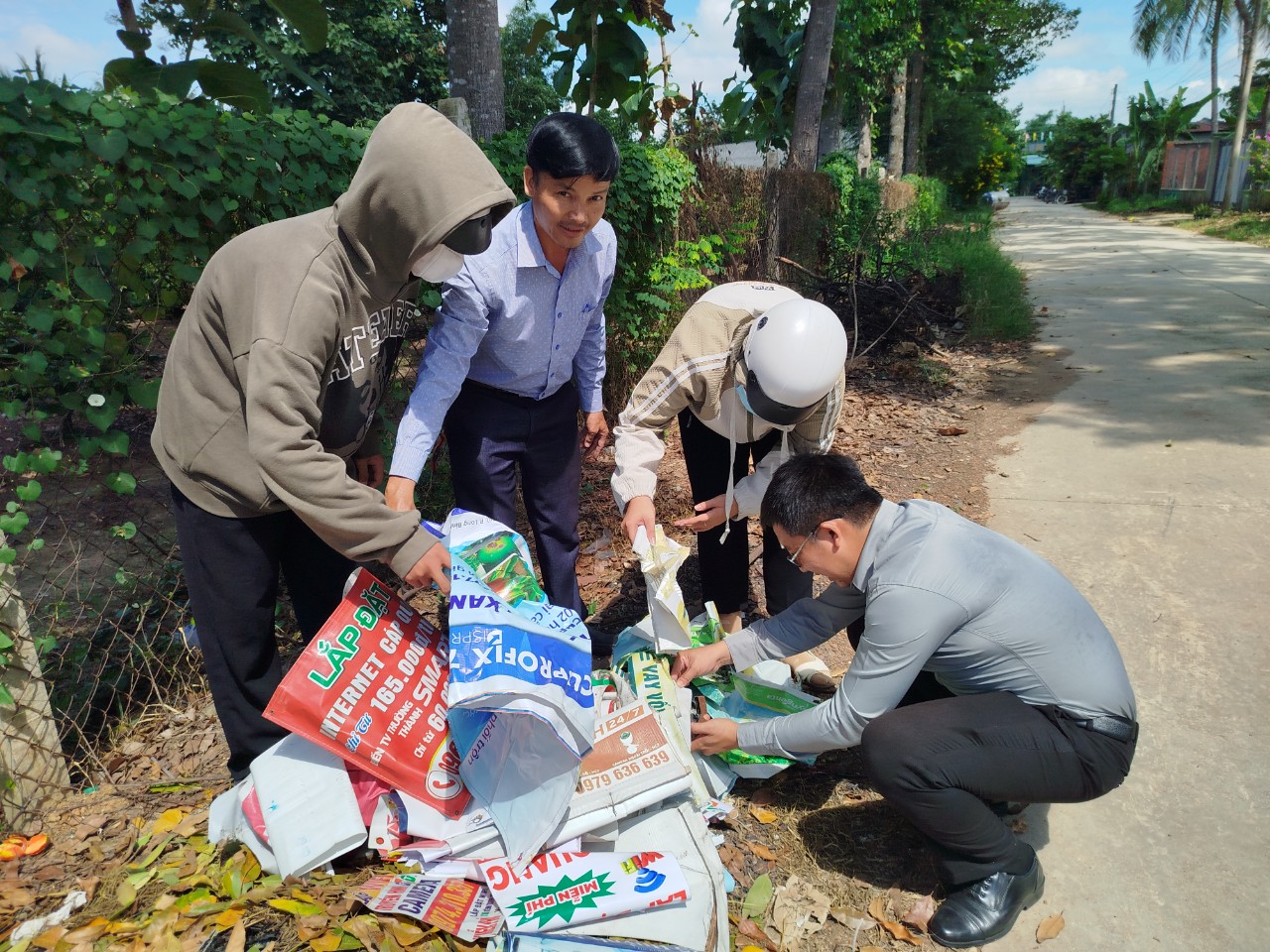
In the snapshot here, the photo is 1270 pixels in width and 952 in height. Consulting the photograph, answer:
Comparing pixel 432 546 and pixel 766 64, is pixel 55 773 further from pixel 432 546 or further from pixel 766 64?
pixel 766 64

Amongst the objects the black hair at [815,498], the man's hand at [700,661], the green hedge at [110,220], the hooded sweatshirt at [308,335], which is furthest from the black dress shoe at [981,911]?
the green hedge at [110,220]

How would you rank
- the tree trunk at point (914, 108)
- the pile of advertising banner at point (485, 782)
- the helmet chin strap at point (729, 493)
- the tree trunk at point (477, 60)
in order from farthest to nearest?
the tree trunk at point (914, 108)
the tree trunk at point (477, 60)
the helmet chin strap at point (729, 493)
the pile of advertising banner at point (485, 782)

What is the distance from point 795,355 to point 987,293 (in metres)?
8.33

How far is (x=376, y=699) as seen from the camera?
6.31 ft

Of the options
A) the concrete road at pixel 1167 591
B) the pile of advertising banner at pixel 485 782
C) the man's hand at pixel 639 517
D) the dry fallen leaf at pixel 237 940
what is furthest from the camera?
the man's hand at pixel 639 517

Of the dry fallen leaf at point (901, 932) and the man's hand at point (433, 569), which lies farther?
the dry fallen leaf at point (901, 932)

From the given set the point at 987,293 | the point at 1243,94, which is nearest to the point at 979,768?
the point at 987,293

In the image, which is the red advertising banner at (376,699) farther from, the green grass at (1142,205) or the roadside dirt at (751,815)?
the green grass at (1142,205)

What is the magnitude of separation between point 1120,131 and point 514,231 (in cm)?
6405

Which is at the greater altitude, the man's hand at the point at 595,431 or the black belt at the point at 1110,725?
the man's hand at the point at 595,431

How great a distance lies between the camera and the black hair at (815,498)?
2.04m

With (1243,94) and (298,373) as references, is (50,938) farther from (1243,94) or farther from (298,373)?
(1243,94)

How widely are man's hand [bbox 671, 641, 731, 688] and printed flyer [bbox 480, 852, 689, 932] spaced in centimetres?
64

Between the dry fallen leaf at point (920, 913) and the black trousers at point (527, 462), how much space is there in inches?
59.9
